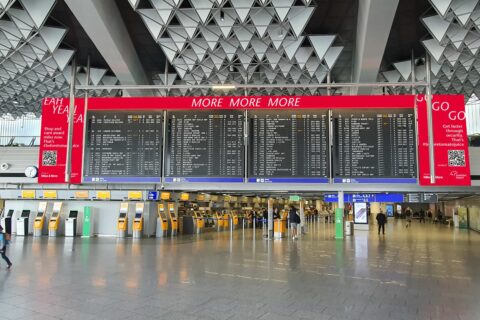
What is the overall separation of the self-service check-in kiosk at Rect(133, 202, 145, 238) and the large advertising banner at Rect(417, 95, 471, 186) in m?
12.9

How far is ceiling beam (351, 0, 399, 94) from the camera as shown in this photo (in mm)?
10305

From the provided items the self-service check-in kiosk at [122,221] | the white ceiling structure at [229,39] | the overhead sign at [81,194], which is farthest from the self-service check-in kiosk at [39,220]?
the white ceiling structure at [229,39]

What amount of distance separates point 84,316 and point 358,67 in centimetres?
1198

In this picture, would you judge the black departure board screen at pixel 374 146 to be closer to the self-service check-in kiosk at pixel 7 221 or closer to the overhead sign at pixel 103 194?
the overhead sign at pixel 103 194

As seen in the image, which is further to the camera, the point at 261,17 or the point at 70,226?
the point at 70,226

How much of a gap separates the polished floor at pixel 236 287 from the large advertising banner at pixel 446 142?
2.35 metres

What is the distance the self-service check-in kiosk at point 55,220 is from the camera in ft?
66.0

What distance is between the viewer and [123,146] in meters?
12.6

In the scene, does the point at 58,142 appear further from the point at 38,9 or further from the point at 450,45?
the point at 450,45

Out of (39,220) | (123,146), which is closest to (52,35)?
(123,146)

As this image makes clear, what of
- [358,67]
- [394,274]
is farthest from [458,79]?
[394,274]

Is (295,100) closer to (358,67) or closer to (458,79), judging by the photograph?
(358,67)

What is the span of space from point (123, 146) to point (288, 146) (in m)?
5.03

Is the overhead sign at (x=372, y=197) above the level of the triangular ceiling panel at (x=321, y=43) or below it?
below
